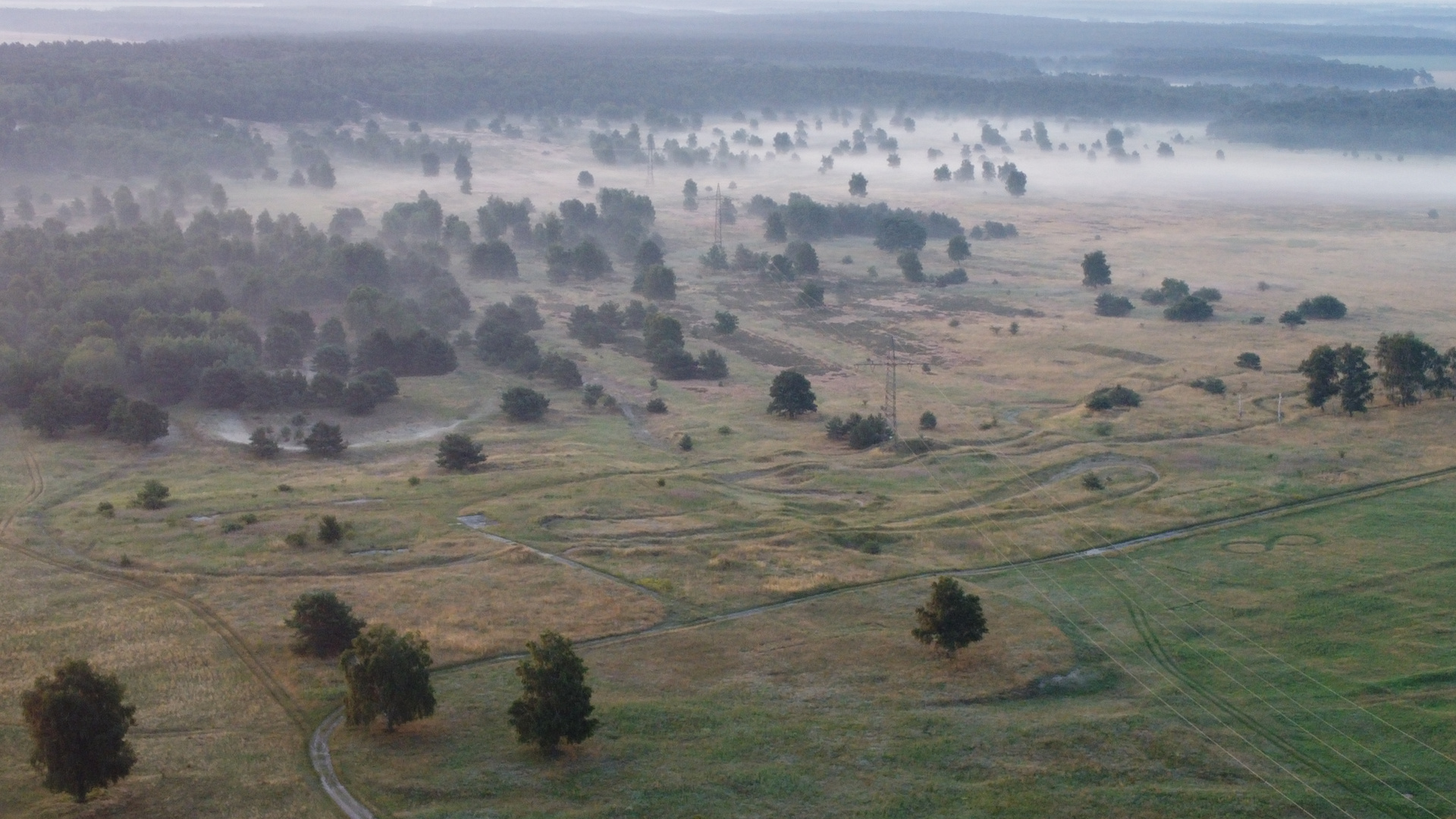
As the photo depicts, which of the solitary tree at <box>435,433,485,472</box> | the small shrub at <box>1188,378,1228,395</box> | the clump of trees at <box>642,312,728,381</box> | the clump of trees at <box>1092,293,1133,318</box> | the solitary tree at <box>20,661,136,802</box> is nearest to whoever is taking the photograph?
the solitary tree at <box>20,661,136,802</box>

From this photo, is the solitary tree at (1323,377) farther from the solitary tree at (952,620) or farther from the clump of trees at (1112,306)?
the solitary tree at (952,620)

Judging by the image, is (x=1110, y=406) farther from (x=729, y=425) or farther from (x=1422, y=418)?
(x=729, y=425)

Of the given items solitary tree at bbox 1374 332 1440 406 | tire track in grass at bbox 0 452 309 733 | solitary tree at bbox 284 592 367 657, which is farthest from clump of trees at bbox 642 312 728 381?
solitary tree at bbox 284 592 367 657

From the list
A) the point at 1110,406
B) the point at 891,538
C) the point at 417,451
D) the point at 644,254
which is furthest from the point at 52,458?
the point at 644,254

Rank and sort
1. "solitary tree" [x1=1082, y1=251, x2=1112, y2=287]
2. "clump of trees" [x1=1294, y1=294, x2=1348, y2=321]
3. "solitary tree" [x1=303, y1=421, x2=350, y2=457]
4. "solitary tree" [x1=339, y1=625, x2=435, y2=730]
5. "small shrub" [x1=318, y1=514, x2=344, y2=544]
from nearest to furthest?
"solitary tree" [x1=339, y1=625, x2=435, y2=730] < "small shrub" [x1=318, y1=514, x2=344, y2=544] < "solitary tree" [x1=303, y1=421, x2=350, y2=457] < "clump of trees" [x1=1294, y1=294, x2=1348, y2=321] < "solitary tree" [x1=1082, y1=251, x2=1112, y2=287]

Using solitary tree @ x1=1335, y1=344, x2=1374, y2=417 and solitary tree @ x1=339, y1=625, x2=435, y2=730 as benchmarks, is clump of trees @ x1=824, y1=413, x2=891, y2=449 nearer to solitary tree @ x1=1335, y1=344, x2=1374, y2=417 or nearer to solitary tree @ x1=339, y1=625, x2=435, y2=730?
solitary tree @ x1=1335, y1=344, x2=1374, y2=417

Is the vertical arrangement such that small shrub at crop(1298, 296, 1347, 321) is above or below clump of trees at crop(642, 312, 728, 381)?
above
